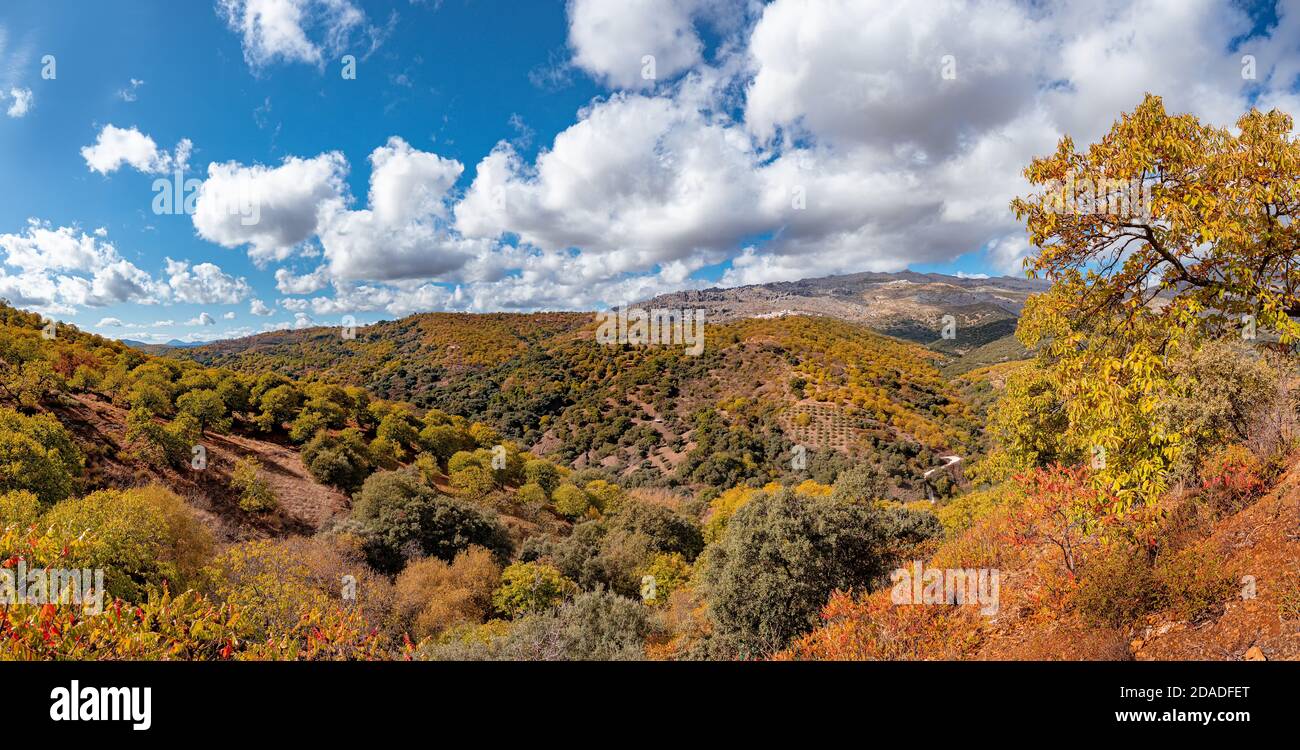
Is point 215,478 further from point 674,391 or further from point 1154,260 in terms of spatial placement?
point 674,391

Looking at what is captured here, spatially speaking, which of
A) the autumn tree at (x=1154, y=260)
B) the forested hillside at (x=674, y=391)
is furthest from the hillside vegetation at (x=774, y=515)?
the forested hillside at (x=674, y=391)

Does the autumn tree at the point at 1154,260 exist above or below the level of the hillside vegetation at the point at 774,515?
above

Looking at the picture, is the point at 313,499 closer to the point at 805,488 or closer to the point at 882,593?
the point at 882,593

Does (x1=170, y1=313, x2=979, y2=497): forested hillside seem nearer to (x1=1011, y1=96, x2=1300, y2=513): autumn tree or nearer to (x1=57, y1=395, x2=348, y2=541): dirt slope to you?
(x1=57, y1=395, x2=348, y2=541): dirt slope
